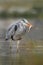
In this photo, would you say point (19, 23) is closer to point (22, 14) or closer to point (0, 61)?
point (0, 61)

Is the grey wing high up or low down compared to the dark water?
up

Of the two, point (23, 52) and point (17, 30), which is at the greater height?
point (17, 30)

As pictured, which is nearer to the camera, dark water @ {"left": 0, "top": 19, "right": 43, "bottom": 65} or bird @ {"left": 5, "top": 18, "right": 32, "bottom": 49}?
dark water @ {"left": 0, "top": 19, "right": 43, "bottom": 65}

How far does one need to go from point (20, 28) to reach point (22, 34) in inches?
1.9

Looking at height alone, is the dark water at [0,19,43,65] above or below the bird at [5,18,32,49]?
below

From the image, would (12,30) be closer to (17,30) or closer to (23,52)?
(17,30)

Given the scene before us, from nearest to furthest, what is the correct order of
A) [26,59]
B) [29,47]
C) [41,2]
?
[26,59] → [29,47] → [41,2]

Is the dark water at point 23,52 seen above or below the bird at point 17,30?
below

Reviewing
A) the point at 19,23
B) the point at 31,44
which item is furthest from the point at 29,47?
the point at 19,23

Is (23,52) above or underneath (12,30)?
underneath

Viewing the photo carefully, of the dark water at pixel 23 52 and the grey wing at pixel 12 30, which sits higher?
the grey wing at pixel 12 30

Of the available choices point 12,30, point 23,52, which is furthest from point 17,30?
point 23,52

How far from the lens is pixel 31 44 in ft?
7.63

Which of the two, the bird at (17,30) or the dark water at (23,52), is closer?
the dark water at (23,52)
